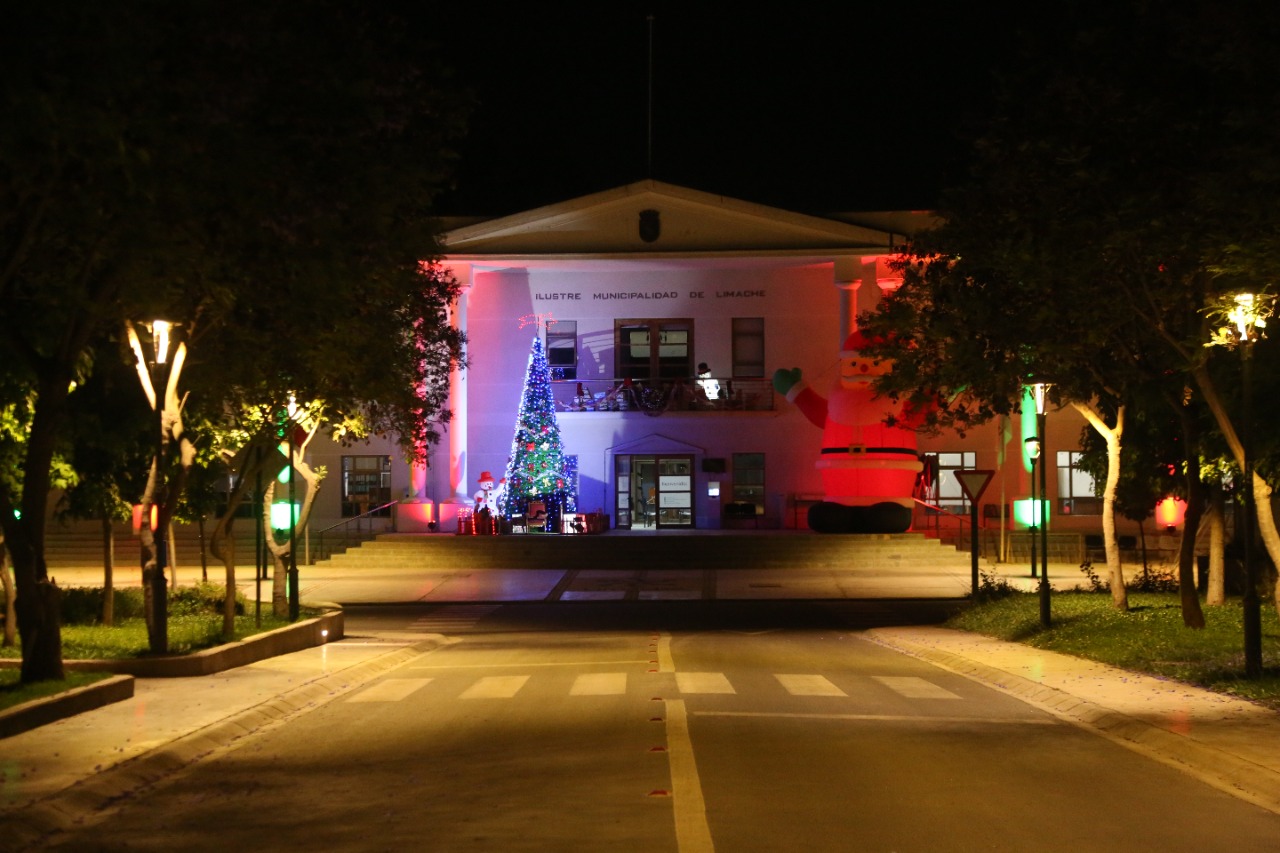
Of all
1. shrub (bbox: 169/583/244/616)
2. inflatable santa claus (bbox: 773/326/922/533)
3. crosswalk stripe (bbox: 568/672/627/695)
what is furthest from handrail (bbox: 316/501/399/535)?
crosswalk stripe (bbox: 568/672/627/695)

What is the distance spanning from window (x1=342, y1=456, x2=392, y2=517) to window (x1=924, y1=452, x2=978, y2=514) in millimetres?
19241

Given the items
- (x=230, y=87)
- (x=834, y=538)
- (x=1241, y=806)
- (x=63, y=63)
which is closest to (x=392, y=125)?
(x=230, y=87)

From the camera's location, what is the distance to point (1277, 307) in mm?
16812

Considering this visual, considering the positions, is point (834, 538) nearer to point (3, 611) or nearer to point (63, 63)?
point (3, 611)

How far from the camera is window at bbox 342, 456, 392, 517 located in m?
52.8

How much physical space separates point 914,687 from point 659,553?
27111mm

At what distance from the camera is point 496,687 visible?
17.7m

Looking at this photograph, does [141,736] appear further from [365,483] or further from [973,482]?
[365,483]

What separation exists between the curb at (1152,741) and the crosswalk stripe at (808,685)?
2.01 m

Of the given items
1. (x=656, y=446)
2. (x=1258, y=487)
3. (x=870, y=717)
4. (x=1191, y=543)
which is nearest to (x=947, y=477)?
(x=656, y=446)

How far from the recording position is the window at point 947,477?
51.8 metres

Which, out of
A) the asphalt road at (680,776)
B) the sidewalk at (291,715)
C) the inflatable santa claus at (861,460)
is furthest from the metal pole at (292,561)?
the inflatable santa claus at (861,460)

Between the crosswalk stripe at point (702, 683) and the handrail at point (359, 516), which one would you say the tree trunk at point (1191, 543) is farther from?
the handrail at point (359, 516)

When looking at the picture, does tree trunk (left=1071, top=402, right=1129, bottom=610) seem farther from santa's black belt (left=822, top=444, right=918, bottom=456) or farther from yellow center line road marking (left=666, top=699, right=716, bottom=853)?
santa's black belt (left=822, top=444, right=918, bottom=456)
